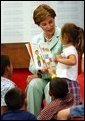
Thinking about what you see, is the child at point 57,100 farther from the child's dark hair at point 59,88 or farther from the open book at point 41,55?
the open book at point 41,55

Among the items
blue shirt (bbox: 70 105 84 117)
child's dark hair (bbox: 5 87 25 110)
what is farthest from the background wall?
blue shirt (bbox: 70 105 84 117)

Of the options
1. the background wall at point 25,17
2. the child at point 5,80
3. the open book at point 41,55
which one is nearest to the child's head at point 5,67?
the child at point 5,80

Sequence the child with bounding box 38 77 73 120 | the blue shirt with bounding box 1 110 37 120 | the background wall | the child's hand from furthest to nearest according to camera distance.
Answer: the background wall
the child's hand
the child with bounding box 38 77 73 120
the blue shirt with bounding box 1 110 37 120

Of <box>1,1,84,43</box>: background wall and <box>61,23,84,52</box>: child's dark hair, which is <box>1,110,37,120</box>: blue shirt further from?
<box>1,1,84,43</box>: background wall

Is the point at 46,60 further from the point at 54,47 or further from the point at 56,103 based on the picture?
the point at 56,103

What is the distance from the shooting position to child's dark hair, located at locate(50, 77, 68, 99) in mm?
2867

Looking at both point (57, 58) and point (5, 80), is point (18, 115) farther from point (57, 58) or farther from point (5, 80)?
point (57, 58)

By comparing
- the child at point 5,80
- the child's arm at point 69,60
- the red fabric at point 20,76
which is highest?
the child's arm at point 69,60

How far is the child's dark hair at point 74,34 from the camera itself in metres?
3.21

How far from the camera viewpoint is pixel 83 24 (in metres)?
4.00

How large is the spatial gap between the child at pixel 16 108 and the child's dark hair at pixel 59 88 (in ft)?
1.05

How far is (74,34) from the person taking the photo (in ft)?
10.6

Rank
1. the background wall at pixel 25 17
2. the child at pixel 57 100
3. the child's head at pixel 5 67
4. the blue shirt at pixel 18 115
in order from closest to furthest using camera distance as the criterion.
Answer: the blue shirt at pixel 18 115
the child at pixel 57 100
the child's head at pixel 5 67
the background wall at pixel 25 17

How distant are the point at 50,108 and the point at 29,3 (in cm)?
154
